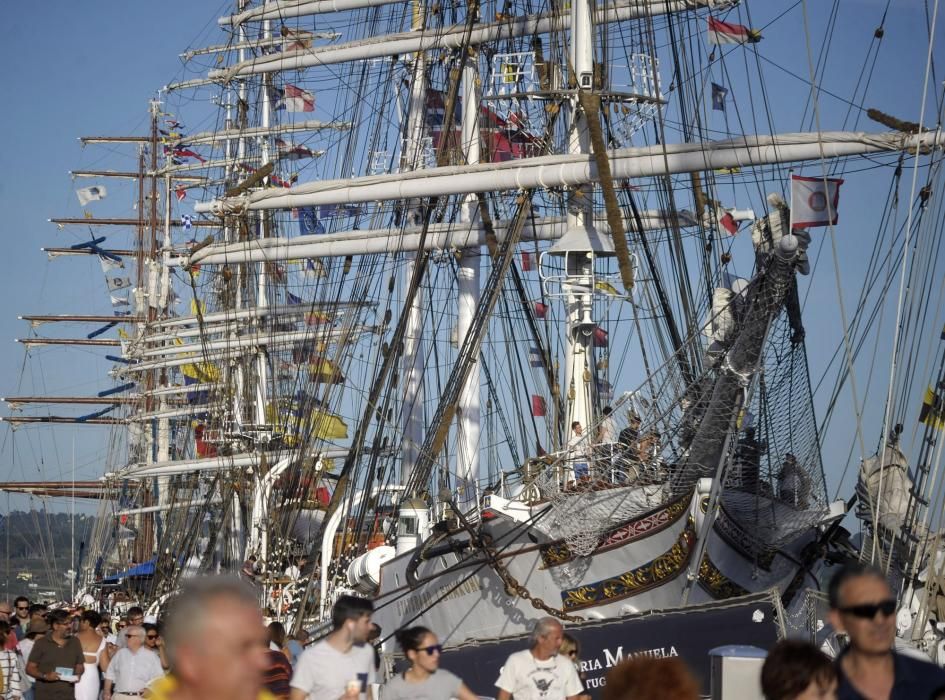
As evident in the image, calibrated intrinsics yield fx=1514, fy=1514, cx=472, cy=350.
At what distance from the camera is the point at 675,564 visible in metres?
18.0

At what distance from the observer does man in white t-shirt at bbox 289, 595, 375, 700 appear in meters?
6.85

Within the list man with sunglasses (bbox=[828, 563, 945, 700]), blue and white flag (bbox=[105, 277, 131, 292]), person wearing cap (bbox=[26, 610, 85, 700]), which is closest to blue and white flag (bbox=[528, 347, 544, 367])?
person wearing cap (bbox=[26, 610, 85, 700])

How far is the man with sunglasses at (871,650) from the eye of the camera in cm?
482

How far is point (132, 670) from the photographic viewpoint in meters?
10.9

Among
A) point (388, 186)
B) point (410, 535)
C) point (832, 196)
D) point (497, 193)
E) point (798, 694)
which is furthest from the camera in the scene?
point (497, 193)

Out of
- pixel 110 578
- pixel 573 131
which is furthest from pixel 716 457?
pixel 110 578

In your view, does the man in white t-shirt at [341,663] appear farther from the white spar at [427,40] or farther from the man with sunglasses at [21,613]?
the white spar at [427,40]

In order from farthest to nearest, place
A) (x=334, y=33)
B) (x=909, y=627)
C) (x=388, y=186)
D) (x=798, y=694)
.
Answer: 1. (x=334, y=33)
2. (x=388, y=186)
3. (x=909, y=627)
4. (x=798, y=694)

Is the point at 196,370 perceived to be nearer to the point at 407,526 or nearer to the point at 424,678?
the point at 407,526

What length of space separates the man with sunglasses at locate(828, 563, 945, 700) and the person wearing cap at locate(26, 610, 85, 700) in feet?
26.2

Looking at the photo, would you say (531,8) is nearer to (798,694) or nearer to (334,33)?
(334,33)

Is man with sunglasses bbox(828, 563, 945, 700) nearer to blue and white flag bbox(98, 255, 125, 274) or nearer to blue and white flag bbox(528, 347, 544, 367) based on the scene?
blue and white flag bbox(528, 347, 544, 367)

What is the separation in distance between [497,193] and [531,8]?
402 cm

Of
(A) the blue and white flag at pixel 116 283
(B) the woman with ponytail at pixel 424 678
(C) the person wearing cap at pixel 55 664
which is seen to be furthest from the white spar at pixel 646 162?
(A) the blue and white flag at pixel 116 283
